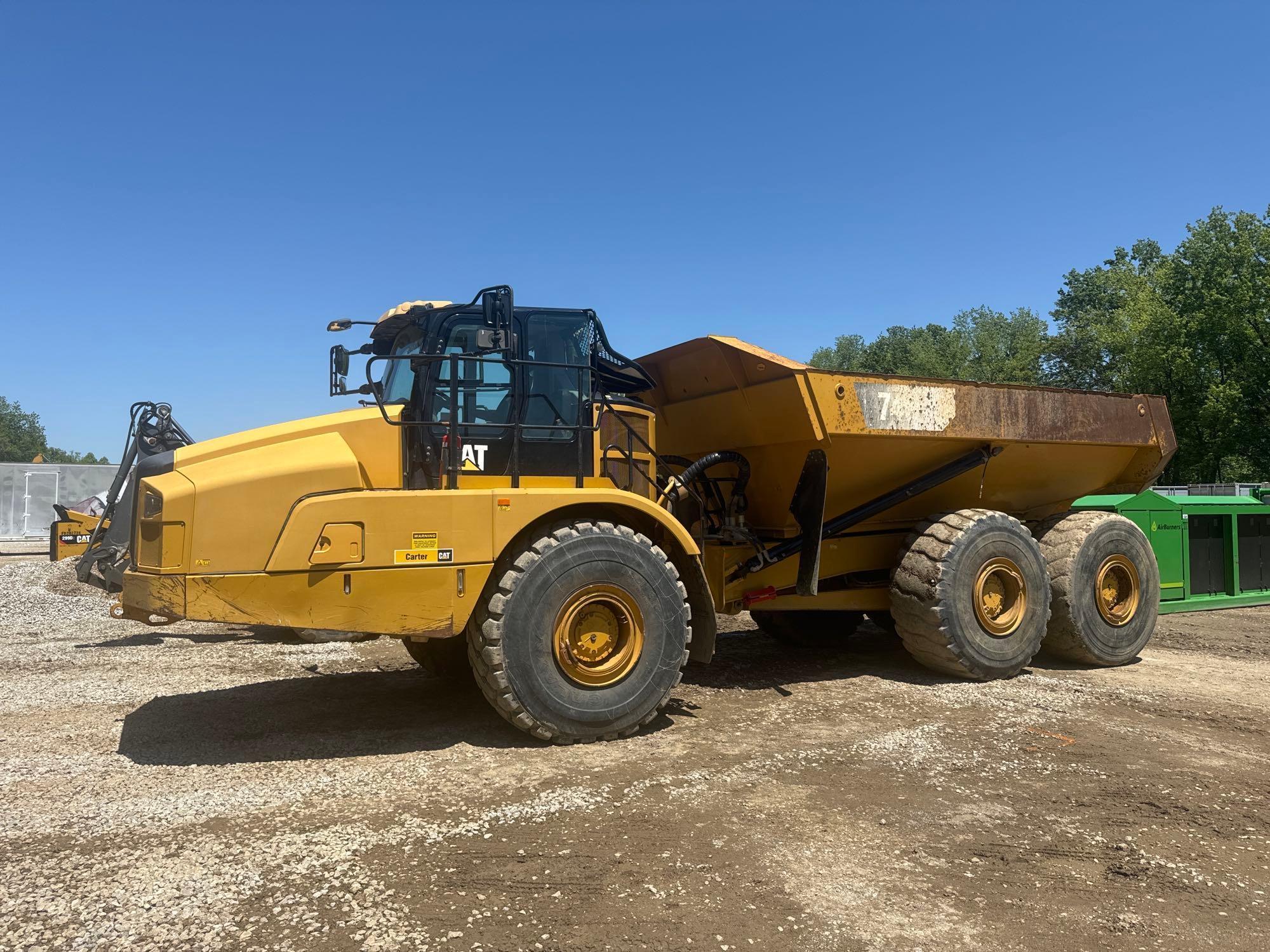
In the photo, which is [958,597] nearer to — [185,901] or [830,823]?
[830,823]

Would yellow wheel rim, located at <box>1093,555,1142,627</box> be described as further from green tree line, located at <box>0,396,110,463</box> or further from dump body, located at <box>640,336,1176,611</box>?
green tree line, located at <box>0,396,110,463</box>

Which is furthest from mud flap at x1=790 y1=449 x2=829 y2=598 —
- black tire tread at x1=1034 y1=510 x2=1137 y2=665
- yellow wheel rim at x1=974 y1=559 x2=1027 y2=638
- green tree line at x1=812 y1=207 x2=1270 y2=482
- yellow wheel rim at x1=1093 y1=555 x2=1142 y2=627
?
Answer: green tree line at x1=812 y1=207 x2=1270 y2=482

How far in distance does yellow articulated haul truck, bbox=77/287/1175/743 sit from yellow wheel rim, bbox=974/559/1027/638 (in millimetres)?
20

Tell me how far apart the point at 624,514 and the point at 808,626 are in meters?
3.79

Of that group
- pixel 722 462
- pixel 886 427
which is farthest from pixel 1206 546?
pixel 722 462

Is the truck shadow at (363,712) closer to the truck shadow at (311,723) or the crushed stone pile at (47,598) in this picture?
the truck shadow at (311,723)

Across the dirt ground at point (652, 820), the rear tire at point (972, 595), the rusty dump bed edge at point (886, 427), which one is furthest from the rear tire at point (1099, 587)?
the dirt ground at point (652, 820)

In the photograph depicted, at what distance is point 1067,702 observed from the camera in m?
6.23

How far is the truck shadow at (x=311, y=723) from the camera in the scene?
16.2 ft

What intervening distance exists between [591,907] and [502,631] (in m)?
1.89

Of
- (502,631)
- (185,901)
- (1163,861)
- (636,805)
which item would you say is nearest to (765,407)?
(502,631)

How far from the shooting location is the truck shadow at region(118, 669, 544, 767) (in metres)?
4.95

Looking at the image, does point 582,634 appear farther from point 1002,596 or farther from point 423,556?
point 1002,596

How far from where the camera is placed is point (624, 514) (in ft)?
17.9
